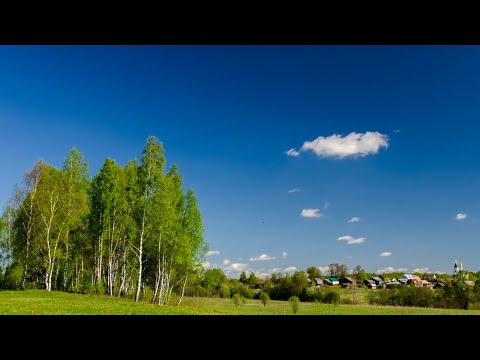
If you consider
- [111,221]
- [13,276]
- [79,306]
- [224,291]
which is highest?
[111,221]

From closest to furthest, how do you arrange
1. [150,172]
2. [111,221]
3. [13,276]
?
[150,172] → [111,221] → [13,276]

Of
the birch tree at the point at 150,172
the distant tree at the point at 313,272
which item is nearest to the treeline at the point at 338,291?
the distant tree at the point at 313,272

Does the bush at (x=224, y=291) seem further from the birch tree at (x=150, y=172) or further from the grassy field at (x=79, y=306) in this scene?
the birch tree at (x=150, y=172)

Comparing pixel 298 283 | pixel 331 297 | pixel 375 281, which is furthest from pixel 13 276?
pixel 375 281

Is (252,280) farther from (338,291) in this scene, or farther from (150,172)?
(150,172)

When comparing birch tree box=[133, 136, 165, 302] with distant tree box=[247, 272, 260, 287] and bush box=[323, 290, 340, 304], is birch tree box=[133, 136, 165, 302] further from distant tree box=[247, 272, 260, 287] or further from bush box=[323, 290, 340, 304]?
distant tree box=[247, 272, 260, 287]
